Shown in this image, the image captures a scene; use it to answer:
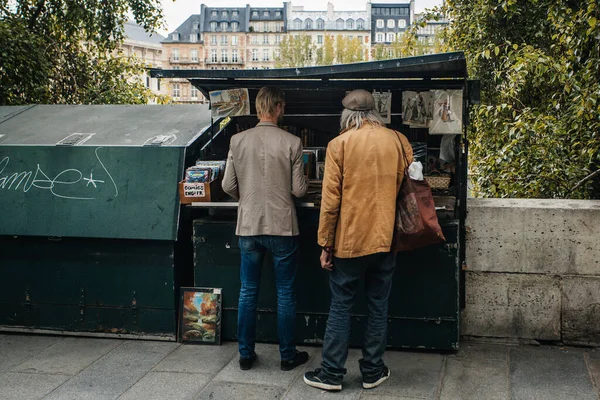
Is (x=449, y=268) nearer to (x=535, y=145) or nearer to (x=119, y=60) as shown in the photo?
(x=535, y=145)

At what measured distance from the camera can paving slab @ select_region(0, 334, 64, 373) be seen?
14.5 ft

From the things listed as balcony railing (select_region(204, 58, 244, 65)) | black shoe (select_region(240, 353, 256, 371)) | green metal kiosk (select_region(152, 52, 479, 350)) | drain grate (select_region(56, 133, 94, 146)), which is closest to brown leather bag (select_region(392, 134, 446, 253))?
green metal kiosk (select_region(152, 52, 479, 350))

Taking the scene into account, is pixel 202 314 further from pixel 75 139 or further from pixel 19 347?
pixel 75 139

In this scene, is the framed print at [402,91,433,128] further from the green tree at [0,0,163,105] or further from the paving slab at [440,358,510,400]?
the green tree at [0,0,163,105]

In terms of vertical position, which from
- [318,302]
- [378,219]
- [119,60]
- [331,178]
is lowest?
[318,302]

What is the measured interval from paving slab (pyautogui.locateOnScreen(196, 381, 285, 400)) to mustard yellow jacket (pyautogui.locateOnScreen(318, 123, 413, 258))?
946 millimetres

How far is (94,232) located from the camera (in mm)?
4719

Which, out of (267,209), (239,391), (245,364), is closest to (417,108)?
(267,209)

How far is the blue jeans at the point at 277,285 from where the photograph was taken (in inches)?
162

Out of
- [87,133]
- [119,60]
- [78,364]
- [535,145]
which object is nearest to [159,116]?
[87,133]

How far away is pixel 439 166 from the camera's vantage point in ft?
16.2

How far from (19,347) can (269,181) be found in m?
2.37

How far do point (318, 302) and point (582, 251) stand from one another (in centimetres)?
192

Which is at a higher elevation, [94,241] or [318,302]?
[94,241]
